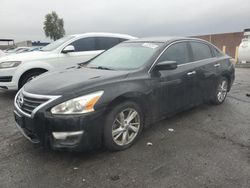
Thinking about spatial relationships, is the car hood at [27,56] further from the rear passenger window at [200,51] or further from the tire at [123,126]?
the tire at [123,126]

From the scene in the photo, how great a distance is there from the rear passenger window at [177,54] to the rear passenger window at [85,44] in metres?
3.41

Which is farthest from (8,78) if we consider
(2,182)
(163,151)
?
(163,151)

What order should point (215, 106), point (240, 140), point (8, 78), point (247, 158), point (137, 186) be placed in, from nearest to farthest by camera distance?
point (137, 186), point (247, 158), point (240, 140), point (215, 106), point (8, 78)

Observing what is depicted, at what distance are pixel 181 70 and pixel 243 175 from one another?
1.96 m

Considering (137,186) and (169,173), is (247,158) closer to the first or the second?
(169,173)

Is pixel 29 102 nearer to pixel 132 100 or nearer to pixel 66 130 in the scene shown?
pixel 66 130

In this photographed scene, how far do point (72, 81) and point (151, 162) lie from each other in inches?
56.9

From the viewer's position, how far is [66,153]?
3.29 m

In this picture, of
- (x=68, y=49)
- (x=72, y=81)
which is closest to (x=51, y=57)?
(x=68, y=49)

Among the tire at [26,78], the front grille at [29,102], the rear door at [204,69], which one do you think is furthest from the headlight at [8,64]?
the rear door at [204,69]

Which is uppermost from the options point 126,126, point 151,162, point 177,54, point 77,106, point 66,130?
point 177,54

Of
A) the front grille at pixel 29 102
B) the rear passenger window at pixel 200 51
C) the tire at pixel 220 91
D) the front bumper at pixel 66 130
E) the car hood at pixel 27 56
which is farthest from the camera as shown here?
the car hood at pixel 27 56

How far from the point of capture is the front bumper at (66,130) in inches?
112

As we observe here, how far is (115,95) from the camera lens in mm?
3133
